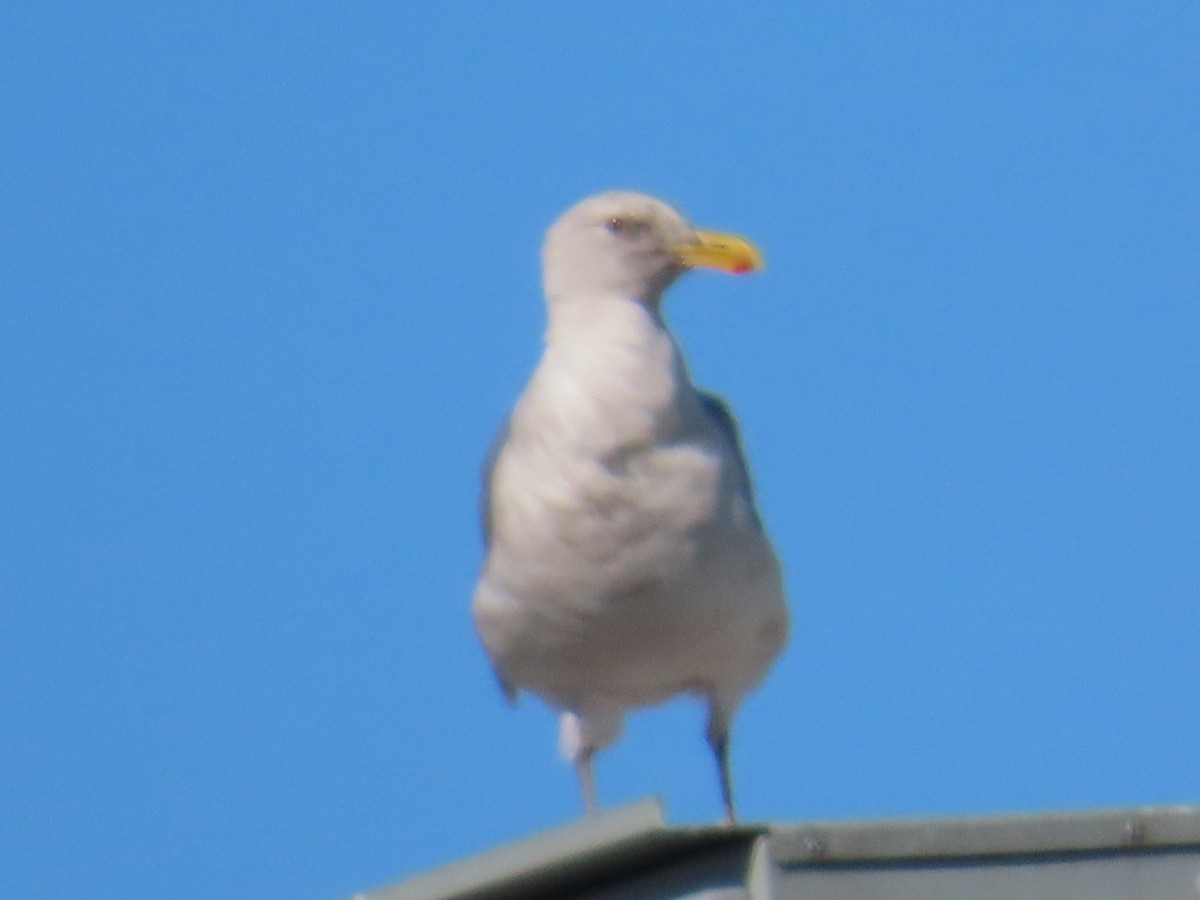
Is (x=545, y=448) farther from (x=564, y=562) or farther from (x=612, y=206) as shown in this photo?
(x=612, y=206)

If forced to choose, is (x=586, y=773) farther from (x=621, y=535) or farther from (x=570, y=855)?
(x=570, y=855)

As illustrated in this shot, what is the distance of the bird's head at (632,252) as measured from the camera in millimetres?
10234

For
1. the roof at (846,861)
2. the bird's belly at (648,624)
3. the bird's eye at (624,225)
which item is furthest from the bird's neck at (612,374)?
the roof at (846,861)

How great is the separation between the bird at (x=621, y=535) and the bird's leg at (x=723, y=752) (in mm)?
10

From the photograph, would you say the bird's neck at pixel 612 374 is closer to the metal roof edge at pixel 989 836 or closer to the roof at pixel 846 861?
the roof at pixel 846 861

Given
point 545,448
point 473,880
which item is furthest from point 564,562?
point 473,880

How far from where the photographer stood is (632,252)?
33.8ft

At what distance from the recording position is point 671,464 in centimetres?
938

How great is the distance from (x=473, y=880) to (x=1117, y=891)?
143 centimetres

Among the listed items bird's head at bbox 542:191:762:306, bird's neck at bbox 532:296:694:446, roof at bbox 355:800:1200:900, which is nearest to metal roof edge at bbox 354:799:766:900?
roof at bbox 355:800:1200:900

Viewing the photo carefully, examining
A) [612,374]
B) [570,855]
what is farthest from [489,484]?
[570,855]

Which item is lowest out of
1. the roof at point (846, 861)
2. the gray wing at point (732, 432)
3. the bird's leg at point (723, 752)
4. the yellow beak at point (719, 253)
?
the roof at point (846, 861)

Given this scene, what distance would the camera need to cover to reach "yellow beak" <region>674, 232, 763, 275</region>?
10250 millimetres

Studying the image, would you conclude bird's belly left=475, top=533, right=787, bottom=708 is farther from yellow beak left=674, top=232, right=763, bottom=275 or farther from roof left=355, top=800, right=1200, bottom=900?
roof left=355, top=800, right=1200, bottom=900
